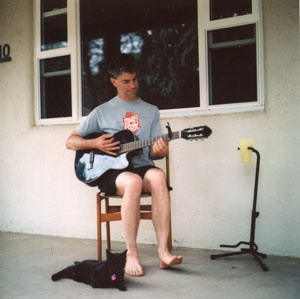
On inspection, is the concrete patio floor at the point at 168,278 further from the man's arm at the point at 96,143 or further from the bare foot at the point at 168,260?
the man's arm at the point at 96,143

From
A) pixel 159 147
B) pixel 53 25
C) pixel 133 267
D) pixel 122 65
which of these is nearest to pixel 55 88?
pixel 53 25

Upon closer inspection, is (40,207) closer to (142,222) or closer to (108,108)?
(142,222)

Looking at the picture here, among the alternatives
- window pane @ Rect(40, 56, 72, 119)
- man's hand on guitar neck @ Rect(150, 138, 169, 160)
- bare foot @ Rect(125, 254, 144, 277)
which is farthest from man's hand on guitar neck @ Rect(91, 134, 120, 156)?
window pane @ Rect(40, 56, 72, 119)

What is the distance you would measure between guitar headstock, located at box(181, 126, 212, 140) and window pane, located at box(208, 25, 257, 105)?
91cm

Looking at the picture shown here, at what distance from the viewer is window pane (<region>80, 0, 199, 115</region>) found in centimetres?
488

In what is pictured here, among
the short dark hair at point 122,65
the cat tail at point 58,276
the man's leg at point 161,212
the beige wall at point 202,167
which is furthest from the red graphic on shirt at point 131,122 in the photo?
the cat tail at point 58,276

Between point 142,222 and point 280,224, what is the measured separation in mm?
1123

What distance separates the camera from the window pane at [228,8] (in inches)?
119

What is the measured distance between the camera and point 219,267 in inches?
97.4

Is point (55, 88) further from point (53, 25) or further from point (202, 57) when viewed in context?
point (202, 57)

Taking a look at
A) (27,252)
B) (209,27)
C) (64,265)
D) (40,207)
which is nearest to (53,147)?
(40,207)

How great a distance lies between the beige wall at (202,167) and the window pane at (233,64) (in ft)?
0.72

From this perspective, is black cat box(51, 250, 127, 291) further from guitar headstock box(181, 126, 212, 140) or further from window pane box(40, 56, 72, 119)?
window pane box(40, 56, 72, 119)

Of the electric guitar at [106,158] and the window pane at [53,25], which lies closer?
the electric guitar at [106,158]
